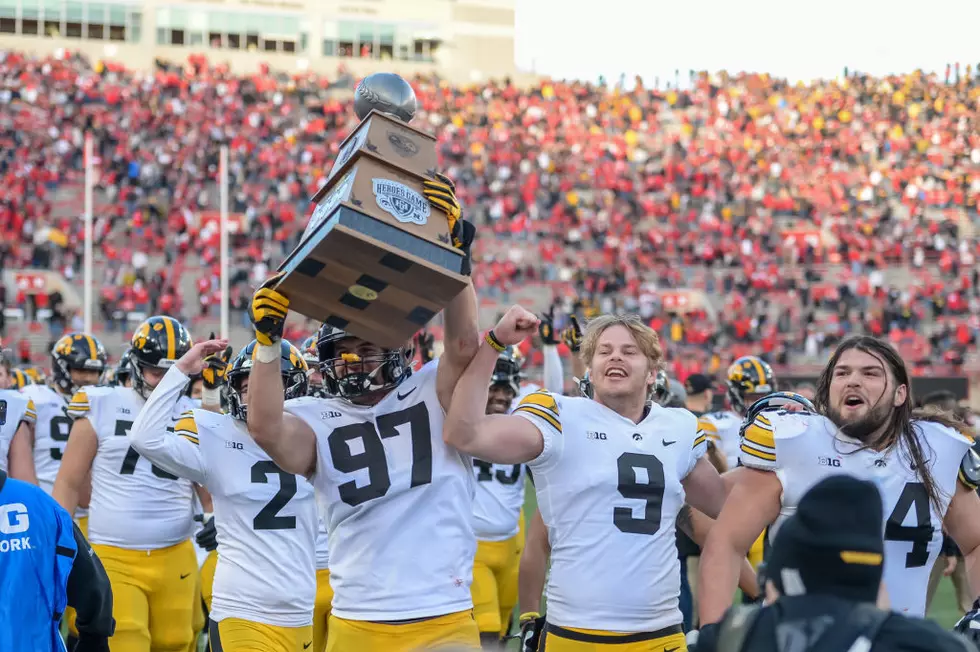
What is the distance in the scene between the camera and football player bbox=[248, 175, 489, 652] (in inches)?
156

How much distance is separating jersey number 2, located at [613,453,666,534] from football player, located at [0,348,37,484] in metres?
3.53

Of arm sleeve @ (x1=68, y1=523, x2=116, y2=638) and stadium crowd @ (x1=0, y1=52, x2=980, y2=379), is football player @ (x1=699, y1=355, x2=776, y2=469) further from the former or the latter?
stadium crowd @ (x1=0, y1=52, x2=980, y2=379)

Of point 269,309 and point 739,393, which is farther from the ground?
point 269,309

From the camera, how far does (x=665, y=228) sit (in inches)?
1273

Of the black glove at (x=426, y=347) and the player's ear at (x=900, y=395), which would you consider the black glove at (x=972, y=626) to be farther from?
the black glove at (x=426, y=347)

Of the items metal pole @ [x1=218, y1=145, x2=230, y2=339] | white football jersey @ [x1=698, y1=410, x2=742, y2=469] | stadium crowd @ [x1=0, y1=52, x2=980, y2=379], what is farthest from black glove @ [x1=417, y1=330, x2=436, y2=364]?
stadium crowd @ [x1=0, y1=52, x2=980, y2=379]

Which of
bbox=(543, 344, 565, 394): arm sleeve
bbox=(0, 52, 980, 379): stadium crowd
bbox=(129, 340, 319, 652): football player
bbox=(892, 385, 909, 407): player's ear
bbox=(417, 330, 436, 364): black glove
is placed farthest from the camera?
bbox=(0, 52, 980, 379): stadium crowd

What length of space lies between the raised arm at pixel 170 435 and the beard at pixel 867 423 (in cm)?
260

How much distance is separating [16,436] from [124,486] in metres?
0.66

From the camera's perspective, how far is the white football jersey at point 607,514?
174 inches

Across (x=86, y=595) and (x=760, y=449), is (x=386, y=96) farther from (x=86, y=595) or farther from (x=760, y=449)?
(x=86, y=595)

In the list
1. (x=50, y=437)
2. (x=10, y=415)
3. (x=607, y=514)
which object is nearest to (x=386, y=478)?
(x=607, y=514)

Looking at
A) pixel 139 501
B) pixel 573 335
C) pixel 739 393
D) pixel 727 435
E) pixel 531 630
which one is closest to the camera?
pixel 531 630

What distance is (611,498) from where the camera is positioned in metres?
4.48
